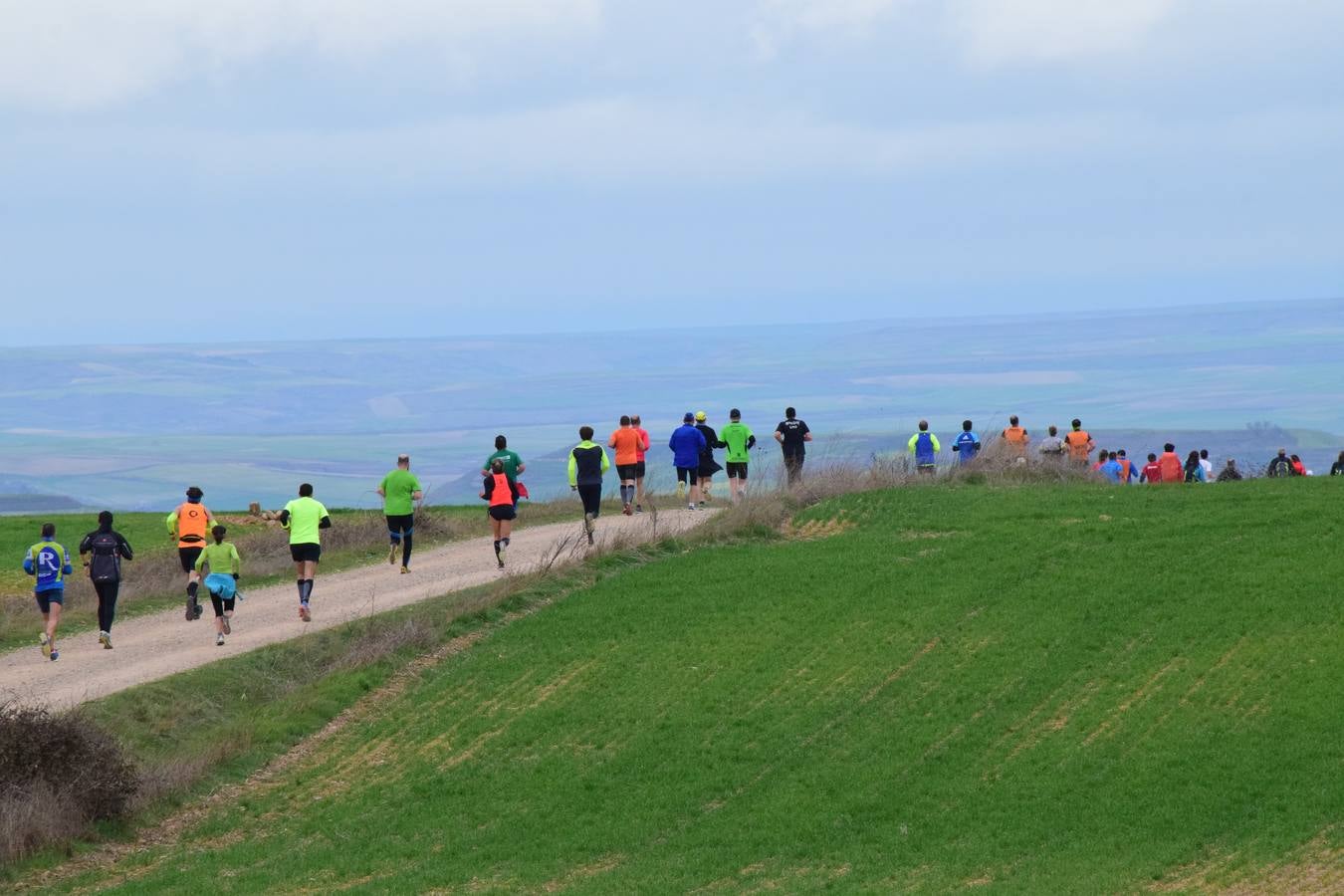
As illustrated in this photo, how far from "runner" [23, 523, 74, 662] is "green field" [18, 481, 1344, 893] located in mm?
4527

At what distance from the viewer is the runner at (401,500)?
2844 centimetres

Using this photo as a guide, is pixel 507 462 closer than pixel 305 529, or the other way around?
pixel 305 529

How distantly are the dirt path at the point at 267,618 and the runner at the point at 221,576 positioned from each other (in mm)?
349

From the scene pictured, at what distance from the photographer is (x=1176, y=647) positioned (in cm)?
2138

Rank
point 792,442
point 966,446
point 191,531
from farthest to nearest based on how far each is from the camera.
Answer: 1. point 966,446
2. point 792,442
3. point 191,531

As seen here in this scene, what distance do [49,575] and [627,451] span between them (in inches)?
481

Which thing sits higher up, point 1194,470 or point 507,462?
point 507,462

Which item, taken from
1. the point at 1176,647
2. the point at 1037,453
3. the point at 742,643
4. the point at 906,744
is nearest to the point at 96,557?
the point at 742,643

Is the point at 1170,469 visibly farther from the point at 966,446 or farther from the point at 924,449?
the point at 924,449

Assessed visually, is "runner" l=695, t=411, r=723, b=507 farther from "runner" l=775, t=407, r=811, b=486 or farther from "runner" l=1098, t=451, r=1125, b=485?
"runner" l=1098, t=451, r=1125, b=485

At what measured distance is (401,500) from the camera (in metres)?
28.8

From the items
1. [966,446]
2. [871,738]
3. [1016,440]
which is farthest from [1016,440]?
[871,738]

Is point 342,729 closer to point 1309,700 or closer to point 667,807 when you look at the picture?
point 667,807

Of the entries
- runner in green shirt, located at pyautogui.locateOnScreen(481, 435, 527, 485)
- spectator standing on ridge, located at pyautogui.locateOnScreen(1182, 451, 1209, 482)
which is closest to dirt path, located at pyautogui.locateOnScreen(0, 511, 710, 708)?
runner in green shirt, located at pyautogui.locateOnScreen(481, 435, 527, 485)
